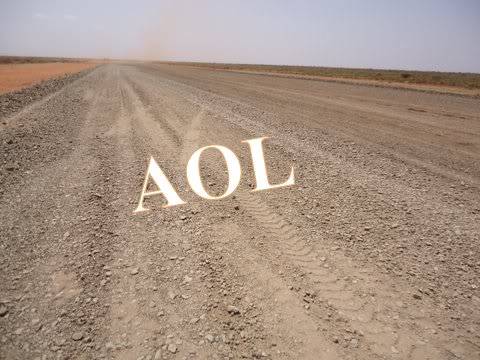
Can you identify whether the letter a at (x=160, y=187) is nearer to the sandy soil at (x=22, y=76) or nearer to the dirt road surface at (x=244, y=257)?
the dirt road surface at (x=244, y=257)

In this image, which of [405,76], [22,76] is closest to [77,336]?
[22,76]

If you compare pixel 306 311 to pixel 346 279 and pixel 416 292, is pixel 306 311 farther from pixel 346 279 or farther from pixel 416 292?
pixel 416 292

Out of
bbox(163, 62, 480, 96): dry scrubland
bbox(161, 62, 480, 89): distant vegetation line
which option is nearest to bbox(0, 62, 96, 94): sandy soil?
bbox(163, 62, 480, 96): dry scrubland

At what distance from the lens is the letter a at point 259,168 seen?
471 cm

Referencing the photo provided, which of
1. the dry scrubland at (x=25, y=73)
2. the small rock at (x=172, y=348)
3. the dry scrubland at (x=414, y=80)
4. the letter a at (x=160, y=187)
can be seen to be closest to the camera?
the small rock at (x=172, y=348)

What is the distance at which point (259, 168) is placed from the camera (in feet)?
17.5

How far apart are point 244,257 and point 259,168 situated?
8.22 ft

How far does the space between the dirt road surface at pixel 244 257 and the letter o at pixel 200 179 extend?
0.48 feet

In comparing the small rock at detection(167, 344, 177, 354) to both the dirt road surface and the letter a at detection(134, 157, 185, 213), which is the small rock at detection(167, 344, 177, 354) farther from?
the letter a at detection(134, 157, 185, 213)

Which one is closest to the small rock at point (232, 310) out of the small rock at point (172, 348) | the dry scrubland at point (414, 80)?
the small rock at point (172, 348)

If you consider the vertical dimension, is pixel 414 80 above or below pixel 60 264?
above

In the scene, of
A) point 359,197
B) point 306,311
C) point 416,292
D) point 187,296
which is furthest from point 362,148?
point 187,296

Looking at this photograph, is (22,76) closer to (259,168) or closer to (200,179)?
(200,179)

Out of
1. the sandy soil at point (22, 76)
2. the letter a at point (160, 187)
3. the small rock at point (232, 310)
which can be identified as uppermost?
the sandy soil at point (22, 76)
